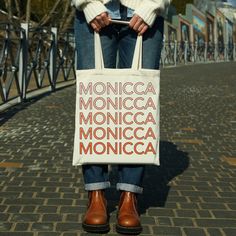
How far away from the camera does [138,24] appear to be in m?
2.86

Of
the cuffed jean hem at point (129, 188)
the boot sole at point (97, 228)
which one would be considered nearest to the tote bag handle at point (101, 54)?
the cuffed jean hem at point (129, 188)

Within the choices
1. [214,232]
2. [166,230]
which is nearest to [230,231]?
[214,232]

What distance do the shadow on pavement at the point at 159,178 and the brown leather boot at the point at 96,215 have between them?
0.34m

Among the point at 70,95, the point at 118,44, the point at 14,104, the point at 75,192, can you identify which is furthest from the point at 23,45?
the point at 118,44

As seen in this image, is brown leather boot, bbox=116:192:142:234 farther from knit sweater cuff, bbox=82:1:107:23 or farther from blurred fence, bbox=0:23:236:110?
blurred fence, bbox=0:23:236:110

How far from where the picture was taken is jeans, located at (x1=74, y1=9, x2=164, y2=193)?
2939mm

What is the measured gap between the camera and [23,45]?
8.43m

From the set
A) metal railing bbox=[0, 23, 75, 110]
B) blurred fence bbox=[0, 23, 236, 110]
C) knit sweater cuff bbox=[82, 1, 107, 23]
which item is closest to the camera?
knit sweater cuff bbox=[82, 1, 107, 23]

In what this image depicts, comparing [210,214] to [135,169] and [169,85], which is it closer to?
[135,169]

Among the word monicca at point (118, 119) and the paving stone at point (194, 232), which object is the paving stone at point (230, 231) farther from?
the word monicca at point (118, 119)

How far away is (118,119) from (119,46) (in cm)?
41

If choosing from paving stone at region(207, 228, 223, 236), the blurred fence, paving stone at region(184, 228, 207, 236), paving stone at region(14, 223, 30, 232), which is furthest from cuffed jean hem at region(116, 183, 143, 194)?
the blurred fence

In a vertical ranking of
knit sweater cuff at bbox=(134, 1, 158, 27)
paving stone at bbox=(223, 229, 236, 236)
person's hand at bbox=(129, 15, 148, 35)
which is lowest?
paving stone at bbox=(223, 229, 236, 236)

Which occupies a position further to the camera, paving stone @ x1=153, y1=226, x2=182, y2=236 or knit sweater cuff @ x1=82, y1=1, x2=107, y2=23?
paving stone @ x1=153, y1=226, x2=182, y2=236
